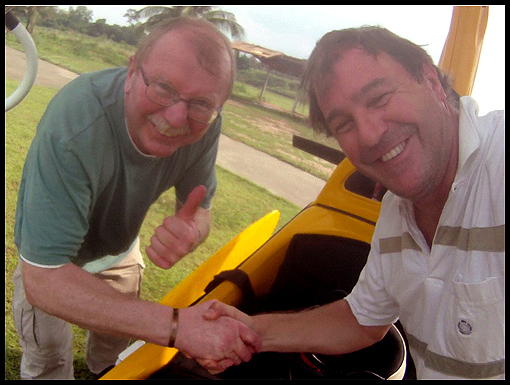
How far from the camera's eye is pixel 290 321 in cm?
82

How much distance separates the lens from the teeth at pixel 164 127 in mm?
623

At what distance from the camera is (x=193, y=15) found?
0.63 meters

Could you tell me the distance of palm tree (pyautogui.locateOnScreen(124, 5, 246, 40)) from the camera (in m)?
0.62

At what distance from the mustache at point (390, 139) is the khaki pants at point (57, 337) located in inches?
18.7

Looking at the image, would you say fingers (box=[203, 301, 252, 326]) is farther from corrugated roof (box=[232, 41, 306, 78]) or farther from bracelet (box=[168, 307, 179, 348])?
corrugated roof (box=[232, 41, 306, 78])

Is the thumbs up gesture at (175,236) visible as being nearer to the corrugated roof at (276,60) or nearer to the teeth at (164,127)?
the teeth at (164,127)

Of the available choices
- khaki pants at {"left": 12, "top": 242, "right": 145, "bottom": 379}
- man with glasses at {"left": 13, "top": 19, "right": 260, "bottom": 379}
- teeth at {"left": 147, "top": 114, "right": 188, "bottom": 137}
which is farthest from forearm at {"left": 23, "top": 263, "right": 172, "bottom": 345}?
teeth at {"left": 147, "top": 114, "right": 188, "bottom": 137}

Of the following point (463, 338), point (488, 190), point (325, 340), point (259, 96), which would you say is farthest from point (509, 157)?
point (325, 340)

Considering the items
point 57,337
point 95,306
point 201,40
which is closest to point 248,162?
point 201,40

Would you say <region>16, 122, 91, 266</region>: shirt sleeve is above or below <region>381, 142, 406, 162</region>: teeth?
below

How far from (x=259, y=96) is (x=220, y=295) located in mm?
404

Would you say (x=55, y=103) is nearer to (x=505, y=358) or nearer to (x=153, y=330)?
(x=153, y=330)

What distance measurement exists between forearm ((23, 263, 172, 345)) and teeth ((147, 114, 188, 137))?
0.25 meters

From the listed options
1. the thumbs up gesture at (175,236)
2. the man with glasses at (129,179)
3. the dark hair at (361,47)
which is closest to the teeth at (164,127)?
the man with glasses at (129,179)
